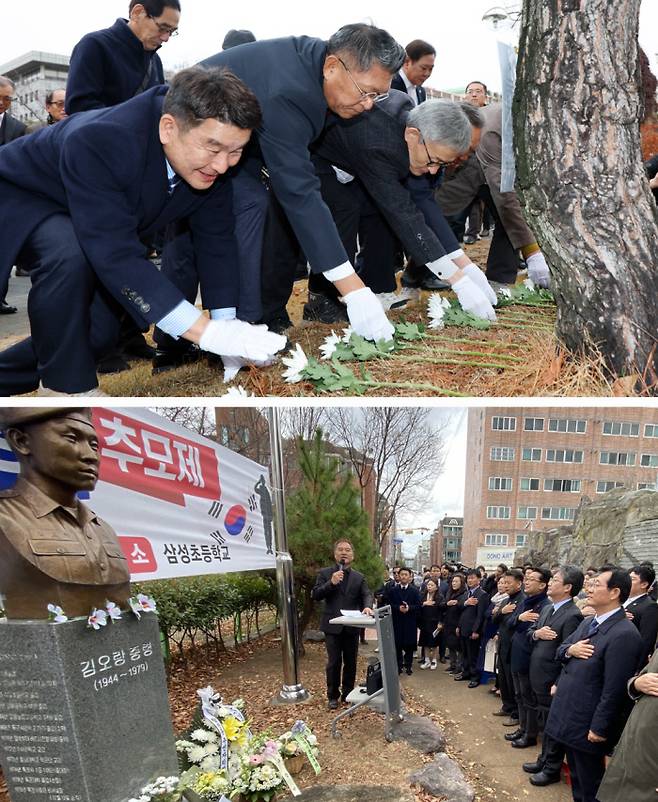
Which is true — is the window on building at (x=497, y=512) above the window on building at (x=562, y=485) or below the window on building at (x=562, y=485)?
below

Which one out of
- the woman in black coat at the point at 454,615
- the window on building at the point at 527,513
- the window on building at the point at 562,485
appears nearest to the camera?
the woman in black coat at the point at 454,615

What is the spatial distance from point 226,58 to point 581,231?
1604 millimetres

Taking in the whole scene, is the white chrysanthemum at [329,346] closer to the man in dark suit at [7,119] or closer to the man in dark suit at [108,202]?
the man in dark suit at [108,202]

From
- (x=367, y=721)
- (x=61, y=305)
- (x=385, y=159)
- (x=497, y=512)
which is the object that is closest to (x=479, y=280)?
(x=385, y=159)

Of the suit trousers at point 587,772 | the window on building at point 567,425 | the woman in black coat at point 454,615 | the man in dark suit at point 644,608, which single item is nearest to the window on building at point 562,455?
the window on building at point 567,425

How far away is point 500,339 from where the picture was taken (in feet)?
11.0

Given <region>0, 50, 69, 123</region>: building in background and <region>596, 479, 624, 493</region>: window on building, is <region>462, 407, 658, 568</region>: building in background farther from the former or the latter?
<region>0, 50, 69, 123</region>: building in background

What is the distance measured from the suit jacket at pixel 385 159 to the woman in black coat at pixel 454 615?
431 cm

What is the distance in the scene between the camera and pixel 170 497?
16.8 ft

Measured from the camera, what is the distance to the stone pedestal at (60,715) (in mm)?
2756

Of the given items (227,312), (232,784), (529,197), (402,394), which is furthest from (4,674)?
(529,197)

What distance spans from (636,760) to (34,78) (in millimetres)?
5679

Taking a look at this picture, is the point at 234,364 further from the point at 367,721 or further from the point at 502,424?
the point at 502,424

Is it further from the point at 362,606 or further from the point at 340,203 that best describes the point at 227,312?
the point at 362,606
